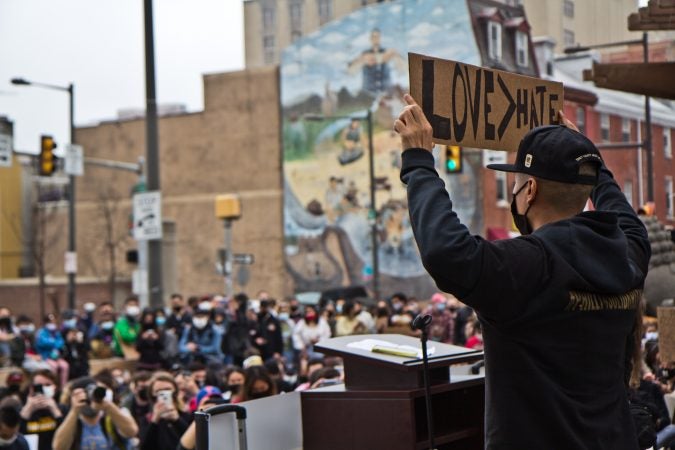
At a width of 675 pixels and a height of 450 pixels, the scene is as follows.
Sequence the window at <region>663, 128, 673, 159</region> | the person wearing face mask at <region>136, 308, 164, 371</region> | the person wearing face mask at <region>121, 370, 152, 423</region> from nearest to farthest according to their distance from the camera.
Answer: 1. the person wearing face mask at <region>121, 370, 152, 423</region>
2. the window at <region>663, 128, 673, 159</region>
3. the person wearing face mask at <region>136, 308, 164, 371</region>

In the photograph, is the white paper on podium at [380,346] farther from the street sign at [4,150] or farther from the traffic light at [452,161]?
the street sign at [4,150]

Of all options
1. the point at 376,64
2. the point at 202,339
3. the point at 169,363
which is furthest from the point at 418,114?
the point at 376,64

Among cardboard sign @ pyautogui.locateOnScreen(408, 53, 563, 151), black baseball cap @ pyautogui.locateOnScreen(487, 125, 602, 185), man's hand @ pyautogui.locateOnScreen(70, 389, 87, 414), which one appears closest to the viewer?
black baseball cap @ pyautogui.locateOnScreen(487, 125, 602, 185)

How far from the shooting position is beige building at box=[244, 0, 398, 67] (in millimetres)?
72438

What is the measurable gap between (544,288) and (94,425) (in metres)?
6.89

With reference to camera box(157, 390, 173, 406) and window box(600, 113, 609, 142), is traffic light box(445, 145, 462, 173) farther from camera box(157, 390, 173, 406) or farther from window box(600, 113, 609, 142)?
camera box(157, 390, 173, 406)

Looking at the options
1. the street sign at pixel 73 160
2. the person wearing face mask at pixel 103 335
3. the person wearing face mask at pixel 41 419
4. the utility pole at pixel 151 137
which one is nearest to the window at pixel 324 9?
the street sign at pixel 73 160

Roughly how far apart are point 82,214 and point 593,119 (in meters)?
42.0

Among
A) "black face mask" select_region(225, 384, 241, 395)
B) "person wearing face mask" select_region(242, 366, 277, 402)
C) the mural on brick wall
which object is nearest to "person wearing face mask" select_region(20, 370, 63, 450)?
"black face mask" select_region(225, 384, 241, 395)

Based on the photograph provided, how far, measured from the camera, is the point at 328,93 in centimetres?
4991

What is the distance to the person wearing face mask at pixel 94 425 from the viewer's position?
30.6 feet

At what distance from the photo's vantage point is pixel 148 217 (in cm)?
2062

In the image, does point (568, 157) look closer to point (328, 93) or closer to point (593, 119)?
point (593, 119)

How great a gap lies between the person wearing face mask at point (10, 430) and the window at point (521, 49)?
24.4 meters
